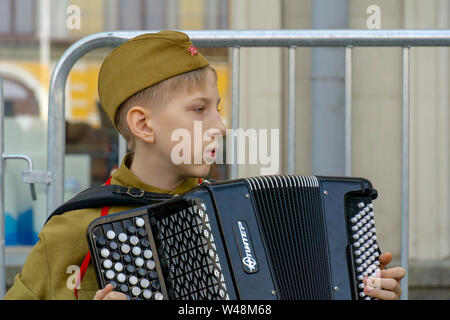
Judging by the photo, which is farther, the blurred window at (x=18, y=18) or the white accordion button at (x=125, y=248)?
the blurred window at (x=18, y=18)

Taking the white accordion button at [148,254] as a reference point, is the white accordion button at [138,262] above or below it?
below

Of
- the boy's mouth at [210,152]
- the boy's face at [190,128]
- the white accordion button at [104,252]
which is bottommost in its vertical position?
the white accordion button at [104,252]

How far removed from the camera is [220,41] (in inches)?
101

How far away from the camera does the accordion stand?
5.58 ft

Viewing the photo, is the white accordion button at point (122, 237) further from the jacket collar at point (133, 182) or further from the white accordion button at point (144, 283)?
the jacket collar at point (133, 182)

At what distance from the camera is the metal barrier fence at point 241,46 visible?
8.27 ft

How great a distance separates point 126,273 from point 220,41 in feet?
3.77

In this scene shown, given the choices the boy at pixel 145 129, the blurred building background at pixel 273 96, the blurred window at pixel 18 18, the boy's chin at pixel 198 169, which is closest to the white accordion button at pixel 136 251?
the boy at pixel 145 129

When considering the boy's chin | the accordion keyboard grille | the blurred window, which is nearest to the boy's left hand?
the accordion keyboard grille

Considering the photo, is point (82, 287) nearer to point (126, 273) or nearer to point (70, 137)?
point (126, 273)

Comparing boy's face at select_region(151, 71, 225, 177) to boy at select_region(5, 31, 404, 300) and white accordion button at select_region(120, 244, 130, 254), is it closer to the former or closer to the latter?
boy at select_region(5, 31, 404, 300)

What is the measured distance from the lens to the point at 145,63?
1936 mm

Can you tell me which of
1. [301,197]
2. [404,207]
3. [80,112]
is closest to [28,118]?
[80,112]

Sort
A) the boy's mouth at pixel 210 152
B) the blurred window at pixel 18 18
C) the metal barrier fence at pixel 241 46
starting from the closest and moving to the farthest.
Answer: the boy's mouth at pixel 210 152
the metal barrier fence at pixel 241 46
the blurred window at pixel 18 18
